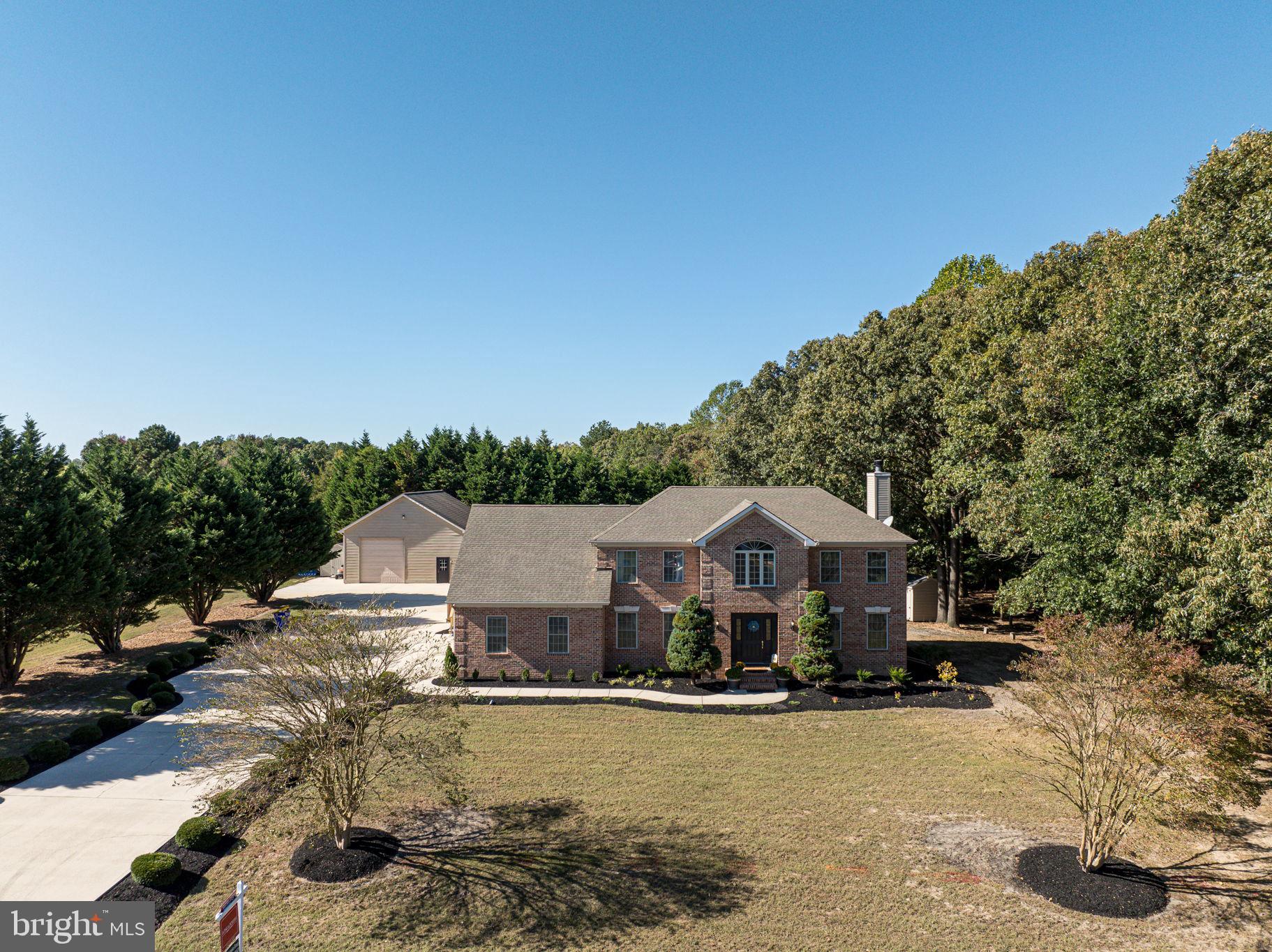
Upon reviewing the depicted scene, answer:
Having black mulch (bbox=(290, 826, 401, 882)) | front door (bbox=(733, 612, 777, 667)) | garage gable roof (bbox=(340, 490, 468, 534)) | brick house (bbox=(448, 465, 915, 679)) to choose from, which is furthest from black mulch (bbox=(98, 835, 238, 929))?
garage gable roof (bbox=(340, 490, 468, 534))

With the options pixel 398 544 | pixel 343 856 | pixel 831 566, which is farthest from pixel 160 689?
pixel 398 544

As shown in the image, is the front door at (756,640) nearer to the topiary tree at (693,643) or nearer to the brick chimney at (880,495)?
the topiary tree at (693,643)

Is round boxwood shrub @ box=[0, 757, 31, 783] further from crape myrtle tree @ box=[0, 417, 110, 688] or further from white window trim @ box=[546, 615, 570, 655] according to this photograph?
white window trim @ box=[546, 615, 570, 655]

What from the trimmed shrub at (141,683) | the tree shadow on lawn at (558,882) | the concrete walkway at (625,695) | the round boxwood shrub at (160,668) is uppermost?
the round boxwood shrub at (160,668)

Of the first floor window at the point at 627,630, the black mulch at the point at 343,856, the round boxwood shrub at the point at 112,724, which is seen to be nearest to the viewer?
the black mulch at the point at 343,856

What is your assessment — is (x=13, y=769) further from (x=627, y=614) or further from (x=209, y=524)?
(x=627, y=614)

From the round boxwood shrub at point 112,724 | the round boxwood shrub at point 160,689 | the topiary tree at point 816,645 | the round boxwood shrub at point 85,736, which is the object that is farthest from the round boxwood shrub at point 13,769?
the topiary tree at point 816,645

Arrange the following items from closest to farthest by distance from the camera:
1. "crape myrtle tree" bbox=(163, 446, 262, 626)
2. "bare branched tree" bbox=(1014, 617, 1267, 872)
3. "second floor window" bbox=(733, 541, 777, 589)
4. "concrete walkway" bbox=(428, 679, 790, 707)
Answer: "bare branched tree" bbox=(1014, 617, 1267, 872) < "concrete walkway" bbox=(428, 679, 790, 707) < "second floor window" bbox=(733, 541, 777, 589) < "crape myrtle tree" bbox=(163, 446, 262, 626)
